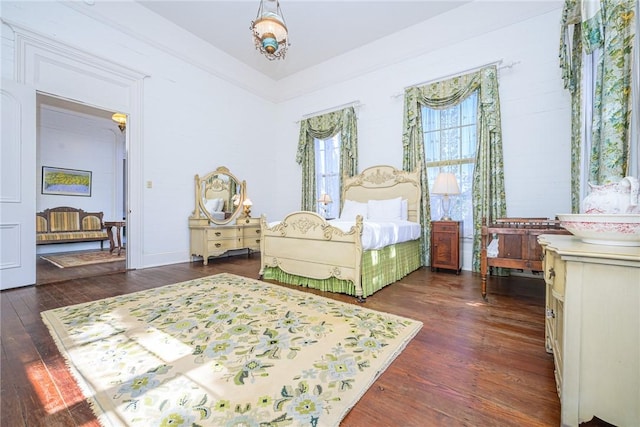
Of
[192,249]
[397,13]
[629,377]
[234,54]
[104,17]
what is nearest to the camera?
[629,377]

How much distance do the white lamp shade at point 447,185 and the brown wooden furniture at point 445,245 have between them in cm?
45

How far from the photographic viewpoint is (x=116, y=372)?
4.82 ft

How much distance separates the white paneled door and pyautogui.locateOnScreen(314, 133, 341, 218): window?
429 centimetres

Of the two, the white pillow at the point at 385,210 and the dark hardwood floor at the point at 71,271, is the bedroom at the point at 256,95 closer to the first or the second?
the dark hardwood floor at the point at 71,271

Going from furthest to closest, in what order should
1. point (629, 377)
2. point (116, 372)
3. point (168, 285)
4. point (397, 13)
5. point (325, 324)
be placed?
point (397, 13) → point (168, 285) → point (325, 324) → point (116, 372) → point (629, 377)

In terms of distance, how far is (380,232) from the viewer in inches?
118

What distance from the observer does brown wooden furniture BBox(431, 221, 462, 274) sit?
379 cm

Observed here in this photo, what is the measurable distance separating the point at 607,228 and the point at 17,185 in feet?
17.1

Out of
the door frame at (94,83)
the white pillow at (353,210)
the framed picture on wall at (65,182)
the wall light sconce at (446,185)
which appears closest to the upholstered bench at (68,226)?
the framed picture on wall at (65,182)

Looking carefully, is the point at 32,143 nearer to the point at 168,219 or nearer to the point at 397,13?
the point at 168,219

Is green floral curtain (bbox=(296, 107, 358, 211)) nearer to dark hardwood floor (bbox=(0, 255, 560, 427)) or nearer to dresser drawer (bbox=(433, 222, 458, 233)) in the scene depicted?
dresser drawer (bbox=(433, 222, 458, 233))

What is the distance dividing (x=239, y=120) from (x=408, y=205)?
4.02 metres

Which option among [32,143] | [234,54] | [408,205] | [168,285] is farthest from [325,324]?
[234,54]

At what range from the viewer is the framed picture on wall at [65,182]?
620 centimetres
